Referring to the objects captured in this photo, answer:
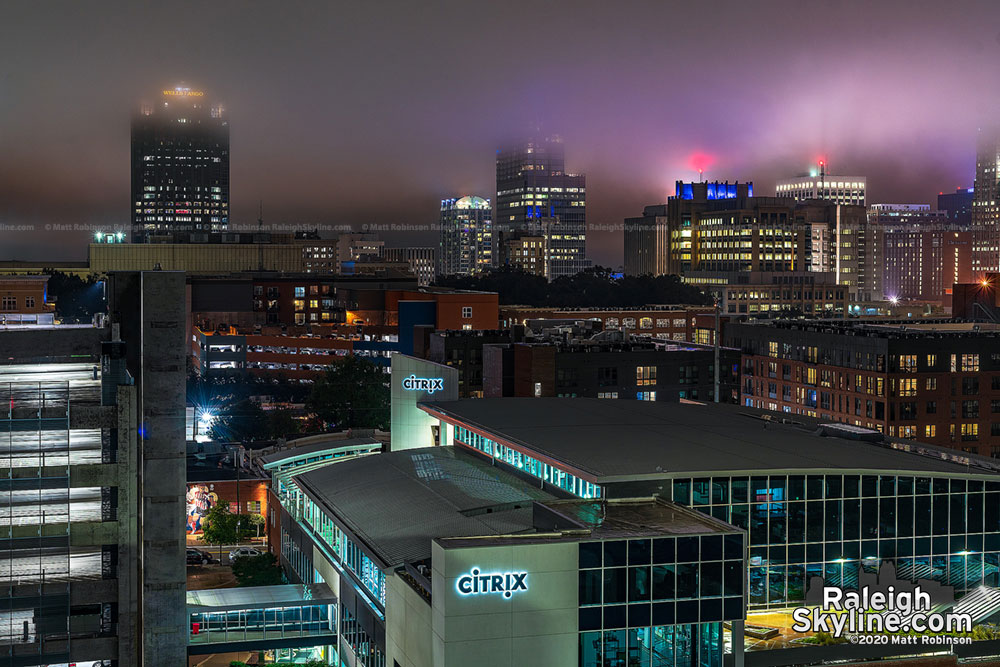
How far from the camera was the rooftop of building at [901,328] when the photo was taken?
10838 centimetres

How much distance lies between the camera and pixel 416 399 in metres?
77.9

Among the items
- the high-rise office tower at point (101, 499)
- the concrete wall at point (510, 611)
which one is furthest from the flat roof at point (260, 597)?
the high-rise office tower at point (101, 499)

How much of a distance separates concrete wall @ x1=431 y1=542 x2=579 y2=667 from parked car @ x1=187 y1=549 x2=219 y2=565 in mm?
42978

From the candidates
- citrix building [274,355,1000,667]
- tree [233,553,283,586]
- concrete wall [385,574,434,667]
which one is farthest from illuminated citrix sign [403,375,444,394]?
concrete wall [385,574,434,667]

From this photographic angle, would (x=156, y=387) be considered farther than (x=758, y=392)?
No

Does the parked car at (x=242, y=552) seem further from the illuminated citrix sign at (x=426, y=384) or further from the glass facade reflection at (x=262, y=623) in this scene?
the glass facade reflection at (x=262, y=623)

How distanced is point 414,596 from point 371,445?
143 feet

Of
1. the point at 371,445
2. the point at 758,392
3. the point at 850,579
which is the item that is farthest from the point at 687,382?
the point at 850,579

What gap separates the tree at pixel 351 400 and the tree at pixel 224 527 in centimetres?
4191

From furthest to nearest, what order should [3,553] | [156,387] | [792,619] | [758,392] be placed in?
[758,392] → [792,619] → [156,387] → [3,553]

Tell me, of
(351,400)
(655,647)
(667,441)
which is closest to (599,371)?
(351,400)

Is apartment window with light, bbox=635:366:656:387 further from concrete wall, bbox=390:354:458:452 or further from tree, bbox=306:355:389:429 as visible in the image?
A: concrete wall, bbox=390:354:458:452

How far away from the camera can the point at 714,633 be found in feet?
133

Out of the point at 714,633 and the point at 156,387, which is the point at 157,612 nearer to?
the point at 156,387
